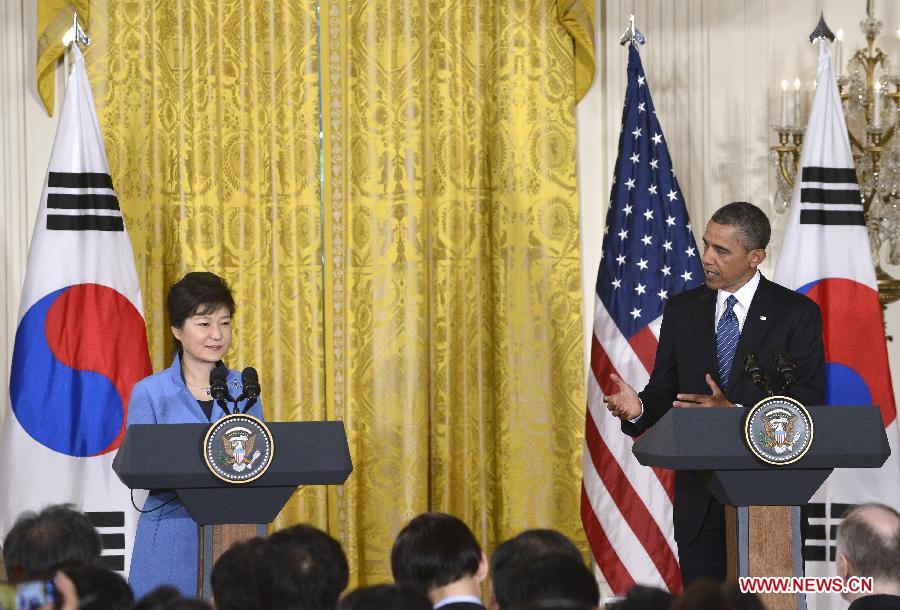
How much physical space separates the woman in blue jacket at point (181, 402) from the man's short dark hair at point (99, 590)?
4.74 ft

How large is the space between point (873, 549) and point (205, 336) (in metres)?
2.37

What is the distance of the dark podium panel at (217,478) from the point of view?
379 cm

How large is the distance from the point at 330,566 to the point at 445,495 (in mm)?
Answer: 3745

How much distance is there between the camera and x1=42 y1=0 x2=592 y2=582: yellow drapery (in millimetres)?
6645

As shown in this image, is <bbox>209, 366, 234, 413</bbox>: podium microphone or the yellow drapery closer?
<bbox>209, 366, 234, 413</bbox>: podium microphone

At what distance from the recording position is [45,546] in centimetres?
314

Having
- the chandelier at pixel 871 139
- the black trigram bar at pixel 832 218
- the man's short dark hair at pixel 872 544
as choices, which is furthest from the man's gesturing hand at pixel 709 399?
the chandelier at pixel 871 139

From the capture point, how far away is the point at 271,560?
290 centimetres

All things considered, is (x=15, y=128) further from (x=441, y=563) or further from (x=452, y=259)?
(x=441, y=563)

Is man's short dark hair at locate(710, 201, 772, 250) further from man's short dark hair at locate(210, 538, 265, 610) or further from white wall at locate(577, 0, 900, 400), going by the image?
man's short dark hair at locate(210, 538, 265, 610)

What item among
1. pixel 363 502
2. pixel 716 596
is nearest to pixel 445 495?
pixel 363 502

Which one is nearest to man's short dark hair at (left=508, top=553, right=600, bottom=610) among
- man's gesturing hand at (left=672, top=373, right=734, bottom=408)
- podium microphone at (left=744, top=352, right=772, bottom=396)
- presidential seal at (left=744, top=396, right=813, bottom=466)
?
presidential seal at (left=744, top=396, right=813, bottom=466)

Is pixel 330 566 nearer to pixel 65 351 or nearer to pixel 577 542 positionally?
pixel 65 351

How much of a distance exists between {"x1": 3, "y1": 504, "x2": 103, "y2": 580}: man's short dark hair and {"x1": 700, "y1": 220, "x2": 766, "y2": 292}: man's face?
8.02 feet
